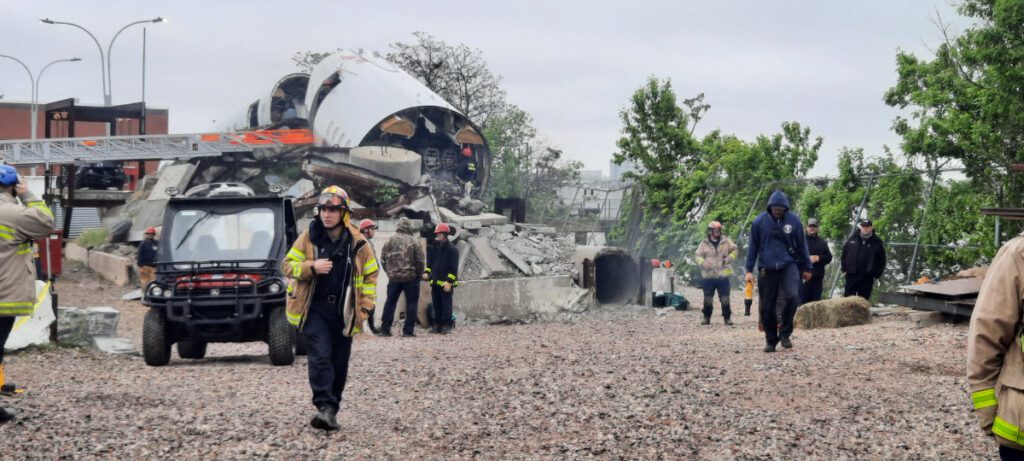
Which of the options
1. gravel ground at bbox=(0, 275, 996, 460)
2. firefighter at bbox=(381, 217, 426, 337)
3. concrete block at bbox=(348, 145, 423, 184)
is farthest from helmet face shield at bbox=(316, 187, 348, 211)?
concrete block at bbox=(348, 145, 423, 184)

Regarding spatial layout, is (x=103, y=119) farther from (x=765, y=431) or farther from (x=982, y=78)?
(x=765, y=431)

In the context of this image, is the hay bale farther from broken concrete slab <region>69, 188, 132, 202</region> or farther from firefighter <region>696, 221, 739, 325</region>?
broken concrete slab <region>69, 188, 132, 202</region>

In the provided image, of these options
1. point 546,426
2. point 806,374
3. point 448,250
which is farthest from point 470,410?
point 448,250

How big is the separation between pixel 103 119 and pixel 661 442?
3841 centimetres

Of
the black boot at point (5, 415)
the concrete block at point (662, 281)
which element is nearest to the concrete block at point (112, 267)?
the concrete block at point (662, 281)

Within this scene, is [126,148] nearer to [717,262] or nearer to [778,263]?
[717,262]

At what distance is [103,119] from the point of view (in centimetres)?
4203

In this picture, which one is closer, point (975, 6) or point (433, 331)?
point (433, 331)

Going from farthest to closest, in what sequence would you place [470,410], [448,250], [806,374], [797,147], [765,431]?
[797,147] → [448,250] → [806,374] → [470,410] → [765,431]

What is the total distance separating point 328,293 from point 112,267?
25537mm

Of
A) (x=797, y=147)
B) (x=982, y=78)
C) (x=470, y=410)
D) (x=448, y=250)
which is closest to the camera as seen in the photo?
(x=470, y=410)

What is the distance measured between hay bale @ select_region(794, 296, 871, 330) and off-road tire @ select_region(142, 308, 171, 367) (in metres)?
8.85

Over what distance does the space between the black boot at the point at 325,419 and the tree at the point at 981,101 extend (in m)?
14.5

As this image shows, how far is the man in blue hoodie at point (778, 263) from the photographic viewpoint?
12.9 metres
